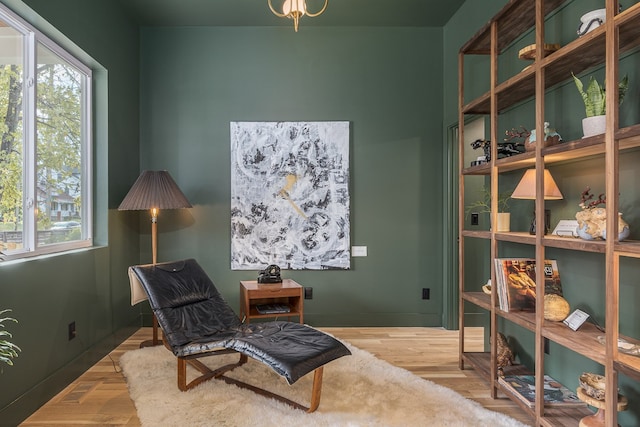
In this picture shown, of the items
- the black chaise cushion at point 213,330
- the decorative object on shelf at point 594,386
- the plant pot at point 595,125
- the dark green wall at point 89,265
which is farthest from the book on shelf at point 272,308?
the plant pot at point 595,125

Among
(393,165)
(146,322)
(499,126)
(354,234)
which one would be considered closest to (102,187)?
(146,322)

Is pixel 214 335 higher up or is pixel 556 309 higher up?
pixel 556 309

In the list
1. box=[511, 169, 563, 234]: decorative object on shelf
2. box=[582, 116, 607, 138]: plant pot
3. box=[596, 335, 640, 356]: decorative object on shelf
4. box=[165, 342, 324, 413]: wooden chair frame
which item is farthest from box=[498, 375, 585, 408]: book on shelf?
box=[582, 116, 607, 138]: plant pot

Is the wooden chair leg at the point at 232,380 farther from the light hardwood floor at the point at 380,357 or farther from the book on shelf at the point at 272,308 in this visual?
the book on shelf at the point at 272,308

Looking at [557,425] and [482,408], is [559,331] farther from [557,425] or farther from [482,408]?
[482,408]

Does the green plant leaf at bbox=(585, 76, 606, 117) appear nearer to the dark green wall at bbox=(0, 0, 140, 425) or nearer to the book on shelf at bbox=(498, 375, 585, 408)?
the book on shelf at bbox=(498, 375, 585, 408)

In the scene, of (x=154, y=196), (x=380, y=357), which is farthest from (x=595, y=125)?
(x=154, y=196)

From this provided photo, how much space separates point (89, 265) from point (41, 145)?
2.99 feet

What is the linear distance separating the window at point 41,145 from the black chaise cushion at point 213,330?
0.70 m

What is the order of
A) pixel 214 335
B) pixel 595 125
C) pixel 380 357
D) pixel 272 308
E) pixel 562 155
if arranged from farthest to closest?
1. pixel 272 308
2. pixel 380 357
3. pixel 214 335
4. pixel 562 155
5. pixel 595 125

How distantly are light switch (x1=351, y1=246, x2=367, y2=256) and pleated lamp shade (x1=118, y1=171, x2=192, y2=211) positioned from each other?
1.65 m

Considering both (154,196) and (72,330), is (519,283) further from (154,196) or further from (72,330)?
(72,330)

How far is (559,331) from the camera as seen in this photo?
1964 millimetres

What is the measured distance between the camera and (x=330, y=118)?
4.13m
